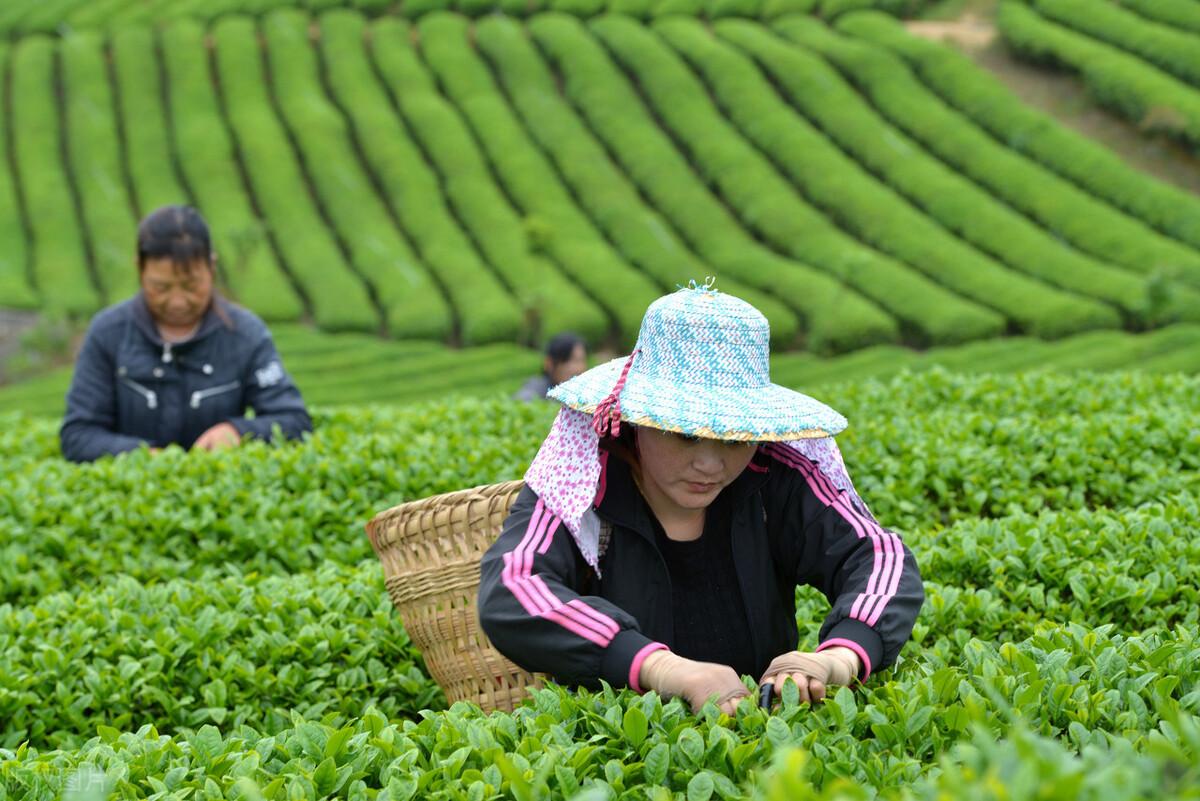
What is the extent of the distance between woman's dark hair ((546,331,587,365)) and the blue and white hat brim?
5776 millimetres

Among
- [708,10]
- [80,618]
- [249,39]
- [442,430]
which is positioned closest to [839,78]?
[708,10]

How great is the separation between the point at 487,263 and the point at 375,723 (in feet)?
92.9

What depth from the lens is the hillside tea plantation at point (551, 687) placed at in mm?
2270

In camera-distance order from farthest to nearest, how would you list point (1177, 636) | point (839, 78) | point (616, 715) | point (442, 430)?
point (839, 78) < point (442, 430) < point (1177, 636) < point (616, 715)

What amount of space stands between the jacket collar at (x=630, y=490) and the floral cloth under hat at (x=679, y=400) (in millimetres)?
50

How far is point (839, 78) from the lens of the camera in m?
34.0

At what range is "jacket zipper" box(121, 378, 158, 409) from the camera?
6.07 metres

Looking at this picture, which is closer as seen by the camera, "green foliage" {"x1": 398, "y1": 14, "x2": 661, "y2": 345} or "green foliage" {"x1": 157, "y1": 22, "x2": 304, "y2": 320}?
"green foliage" {"x1": 398, "y1": 14, "x2": 661, "y2": 345}

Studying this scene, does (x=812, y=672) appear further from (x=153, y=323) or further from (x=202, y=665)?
(x=153, y=323)

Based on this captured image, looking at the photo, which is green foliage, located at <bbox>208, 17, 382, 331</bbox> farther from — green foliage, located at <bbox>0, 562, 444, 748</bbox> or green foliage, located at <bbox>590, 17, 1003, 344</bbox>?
green foliage, located at <bbox>0, 562, 444, 748</bbox>

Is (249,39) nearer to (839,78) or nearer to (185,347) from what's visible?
(839,78)

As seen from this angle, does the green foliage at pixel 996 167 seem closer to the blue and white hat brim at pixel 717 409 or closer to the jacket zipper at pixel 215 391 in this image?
the jacket zipper at pixel 215 391

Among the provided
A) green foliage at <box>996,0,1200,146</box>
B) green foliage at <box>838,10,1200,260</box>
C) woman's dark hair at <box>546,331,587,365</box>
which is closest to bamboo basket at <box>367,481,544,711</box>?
woman's dark hair at <box>546,331,587,365</box>

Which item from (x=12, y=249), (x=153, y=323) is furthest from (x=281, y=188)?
(x=153, y=323)
